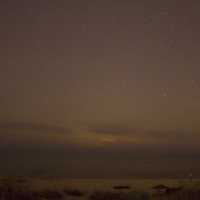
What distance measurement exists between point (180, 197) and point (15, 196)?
8.66 m

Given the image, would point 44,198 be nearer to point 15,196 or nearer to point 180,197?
point 15,196

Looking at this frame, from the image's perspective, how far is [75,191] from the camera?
30234mm

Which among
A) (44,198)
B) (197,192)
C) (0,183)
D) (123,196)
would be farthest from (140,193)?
(0,183)

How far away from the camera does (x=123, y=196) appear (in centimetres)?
2988

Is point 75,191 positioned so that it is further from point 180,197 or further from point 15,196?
point 180,197

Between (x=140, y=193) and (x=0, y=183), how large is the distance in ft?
26.2

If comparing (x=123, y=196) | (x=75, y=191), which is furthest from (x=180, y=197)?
(x=75, y=191)

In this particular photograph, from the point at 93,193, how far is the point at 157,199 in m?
3.51

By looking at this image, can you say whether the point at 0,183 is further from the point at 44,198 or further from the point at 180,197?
A: the point at 180,197

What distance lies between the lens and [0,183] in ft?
102

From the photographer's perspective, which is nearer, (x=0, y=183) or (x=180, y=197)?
(x=180, y=197)

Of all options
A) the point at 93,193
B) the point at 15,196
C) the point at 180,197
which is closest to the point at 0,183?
the point at 15,196

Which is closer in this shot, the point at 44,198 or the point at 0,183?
the point at 44,198

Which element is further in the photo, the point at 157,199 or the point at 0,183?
the point at 0,183
